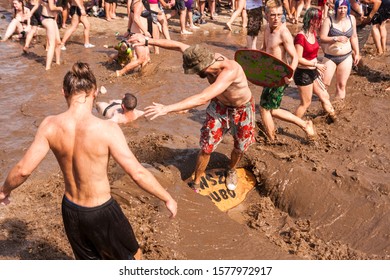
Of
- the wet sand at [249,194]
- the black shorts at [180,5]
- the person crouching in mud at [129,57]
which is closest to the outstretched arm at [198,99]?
the wet sand at [249,194]

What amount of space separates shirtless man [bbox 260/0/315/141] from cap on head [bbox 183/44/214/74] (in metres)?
1.44

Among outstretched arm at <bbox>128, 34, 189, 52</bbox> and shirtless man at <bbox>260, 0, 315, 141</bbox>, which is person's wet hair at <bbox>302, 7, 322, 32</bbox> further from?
outstretched arm at <bbox>128, 34, 189, 52</bbox>

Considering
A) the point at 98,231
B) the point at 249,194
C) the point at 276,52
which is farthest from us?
the point at 276,52

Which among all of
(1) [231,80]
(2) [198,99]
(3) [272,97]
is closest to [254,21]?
(3) [272,97]

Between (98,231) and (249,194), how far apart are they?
9.49 feet

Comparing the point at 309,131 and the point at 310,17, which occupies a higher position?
the point at 310,17

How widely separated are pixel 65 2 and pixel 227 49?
14.3 ft

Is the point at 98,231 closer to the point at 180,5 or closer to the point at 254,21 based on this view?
the point at 254,21

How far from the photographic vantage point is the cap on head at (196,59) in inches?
173

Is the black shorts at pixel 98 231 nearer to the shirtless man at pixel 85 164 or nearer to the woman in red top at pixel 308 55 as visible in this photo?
the shirtless man at pixel 85 164

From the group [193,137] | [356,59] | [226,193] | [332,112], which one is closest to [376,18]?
[356,59]

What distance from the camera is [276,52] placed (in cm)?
590

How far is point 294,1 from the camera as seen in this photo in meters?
13.8

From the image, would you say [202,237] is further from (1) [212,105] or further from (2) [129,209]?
(1) [212,105]
